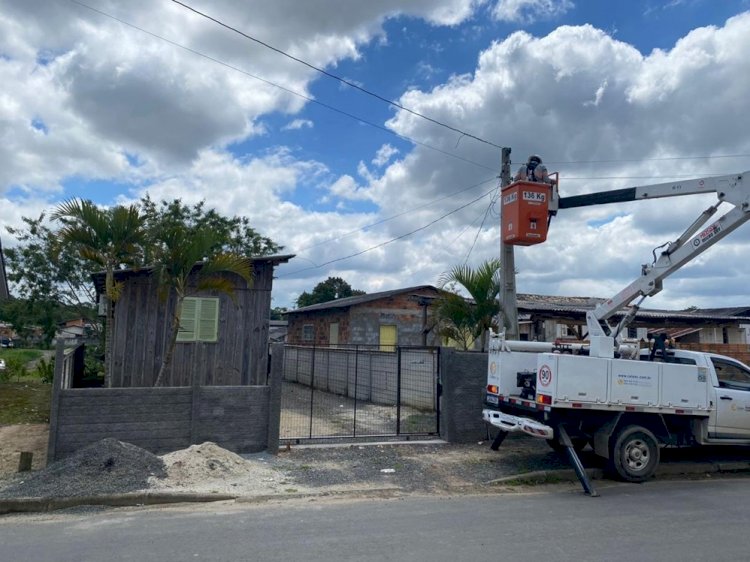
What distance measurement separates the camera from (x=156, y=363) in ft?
43.6

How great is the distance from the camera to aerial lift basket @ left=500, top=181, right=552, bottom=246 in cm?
1123

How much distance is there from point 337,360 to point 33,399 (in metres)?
8.33

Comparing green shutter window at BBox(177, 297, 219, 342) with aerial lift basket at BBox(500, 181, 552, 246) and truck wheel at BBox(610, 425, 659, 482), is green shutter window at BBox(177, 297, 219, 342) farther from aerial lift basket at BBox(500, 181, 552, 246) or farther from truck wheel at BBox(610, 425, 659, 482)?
truck wheel at BBox(610, 425, 659, 482)

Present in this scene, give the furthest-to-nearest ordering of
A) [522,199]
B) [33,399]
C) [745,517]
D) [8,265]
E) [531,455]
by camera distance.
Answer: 1. [8,265]
2. [33,399]
3. [522,199]
4. [531,455]
5. [745,517]

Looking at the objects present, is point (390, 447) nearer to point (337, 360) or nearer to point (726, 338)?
point (337, 360)

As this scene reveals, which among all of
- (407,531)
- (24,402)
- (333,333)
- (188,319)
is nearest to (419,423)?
(188,319)

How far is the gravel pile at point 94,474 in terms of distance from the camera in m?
7.34

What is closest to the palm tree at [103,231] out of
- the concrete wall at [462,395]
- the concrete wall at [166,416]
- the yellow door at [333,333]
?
the concrete wall at [166,416]

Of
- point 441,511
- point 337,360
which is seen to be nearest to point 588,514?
point 441,511

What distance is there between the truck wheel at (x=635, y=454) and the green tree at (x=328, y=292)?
5159 cm

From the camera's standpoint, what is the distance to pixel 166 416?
9.30 metres

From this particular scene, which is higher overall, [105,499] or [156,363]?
[156,363]

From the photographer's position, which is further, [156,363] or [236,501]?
[156,363]

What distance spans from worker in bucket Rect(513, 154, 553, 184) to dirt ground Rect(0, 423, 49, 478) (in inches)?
365
